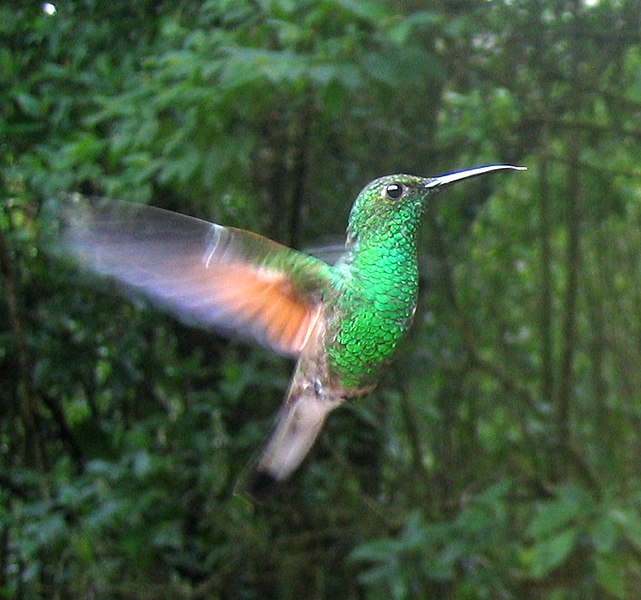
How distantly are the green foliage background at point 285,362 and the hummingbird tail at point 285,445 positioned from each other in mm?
1183

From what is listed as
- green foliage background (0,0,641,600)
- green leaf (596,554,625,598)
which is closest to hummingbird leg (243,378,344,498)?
green foliage background (0,0,641,600)

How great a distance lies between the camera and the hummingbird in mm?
889

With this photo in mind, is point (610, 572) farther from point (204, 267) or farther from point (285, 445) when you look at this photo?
point (204, 267)

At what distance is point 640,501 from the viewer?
280cm

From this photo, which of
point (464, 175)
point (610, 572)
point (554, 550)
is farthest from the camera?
point (610, 572)

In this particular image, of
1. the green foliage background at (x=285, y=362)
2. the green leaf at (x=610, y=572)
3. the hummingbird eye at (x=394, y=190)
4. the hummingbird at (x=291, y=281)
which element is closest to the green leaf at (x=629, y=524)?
the green foliage background at (x=285, y=362)

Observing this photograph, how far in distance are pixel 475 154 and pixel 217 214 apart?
2.91 feet

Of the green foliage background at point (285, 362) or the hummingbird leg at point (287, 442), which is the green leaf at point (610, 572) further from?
the hummingbird leg at point (287, 442)

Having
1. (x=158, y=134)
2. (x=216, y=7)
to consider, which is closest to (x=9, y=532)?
(x=158, y=134)

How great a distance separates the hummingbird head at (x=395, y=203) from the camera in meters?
0.89

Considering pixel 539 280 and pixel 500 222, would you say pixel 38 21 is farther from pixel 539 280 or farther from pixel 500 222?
pixel 539 280

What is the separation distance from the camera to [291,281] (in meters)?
0.99

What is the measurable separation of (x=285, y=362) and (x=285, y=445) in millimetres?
2097

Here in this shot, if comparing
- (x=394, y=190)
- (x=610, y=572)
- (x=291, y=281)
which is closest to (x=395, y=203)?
(x=394, y=190)
